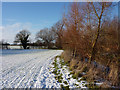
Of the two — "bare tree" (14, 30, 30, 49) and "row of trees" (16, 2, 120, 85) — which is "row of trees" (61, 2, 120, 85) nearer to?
"row of trees" (16, 2, 120, 85)

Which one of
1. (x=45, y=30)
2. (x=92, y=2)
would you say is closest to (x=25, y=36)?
(x=45, y=30)

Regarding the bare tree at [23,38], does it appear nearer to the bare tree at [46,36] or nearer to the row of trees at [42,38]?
the row of trees at [42,38]

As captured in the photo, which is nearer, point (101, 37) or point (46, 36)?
point (101, 37)

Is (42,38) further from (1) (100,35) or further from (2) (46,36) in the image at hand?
(1) (100,35)

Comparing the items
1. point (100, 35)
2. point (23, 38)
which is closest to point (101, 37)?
point (100, 35)

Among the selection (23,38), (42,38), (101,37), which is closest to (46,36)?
(42,38)

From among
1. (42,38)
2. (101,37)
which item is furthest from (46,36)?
(101,37)

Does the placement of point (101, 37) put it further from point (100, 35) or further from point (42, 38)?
point (42, 38)

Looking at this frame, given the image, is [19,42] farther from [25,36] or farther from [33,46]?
[33,46]

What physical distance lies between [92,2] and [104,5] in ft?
1.85

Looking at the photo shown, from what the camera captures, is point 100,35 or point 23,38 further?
point 23,38

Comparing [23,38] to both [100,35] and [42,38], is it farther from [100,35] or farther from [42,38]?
[100,35]

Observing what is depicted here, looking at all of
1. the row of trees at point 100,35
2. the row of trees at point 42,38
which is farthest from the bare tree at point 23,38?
the row of trees at point 100,35

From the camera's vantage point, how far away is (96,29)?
13.1 feet
